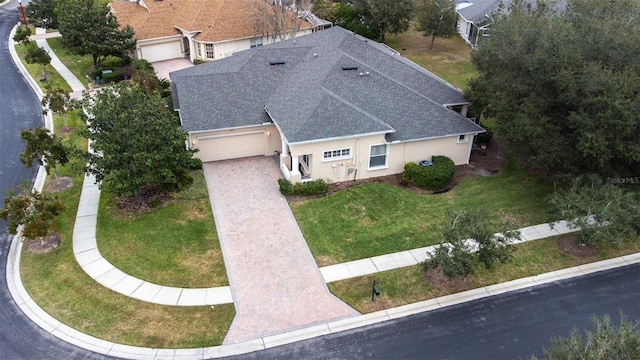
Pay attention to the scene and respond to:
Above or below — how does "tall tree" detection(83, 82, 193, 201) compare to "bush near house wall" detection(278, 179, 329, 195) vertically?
above

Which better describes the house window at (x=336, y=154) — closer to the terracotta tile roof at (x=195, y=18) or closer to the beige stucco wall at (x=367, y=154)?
the beige stucco wall at (x=367, y=154)

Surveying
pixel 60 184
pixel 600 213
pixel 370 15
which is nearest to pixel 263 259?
pixel 60 184

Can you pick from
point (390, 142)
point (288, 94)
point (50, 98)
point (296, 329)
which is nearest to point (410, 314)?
point (296, 329)

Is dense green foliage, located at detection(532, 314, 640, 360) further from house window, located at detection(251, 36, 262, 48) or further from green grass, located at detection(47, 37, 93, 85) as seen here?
green grass, located at detection(47, 37, 93, 85)

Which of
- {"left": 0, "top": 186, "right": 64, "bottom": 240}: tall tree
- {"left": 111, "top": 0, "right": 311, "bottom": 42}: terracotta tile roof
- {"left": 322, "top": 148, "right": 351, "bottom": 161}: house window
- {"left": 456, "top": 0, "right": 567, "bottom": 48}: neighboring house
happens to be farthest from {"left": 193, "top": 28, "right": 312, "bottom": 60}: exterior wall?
{"left": 0, "top": 186, "right": 64, "bottom": 240}: tall tree

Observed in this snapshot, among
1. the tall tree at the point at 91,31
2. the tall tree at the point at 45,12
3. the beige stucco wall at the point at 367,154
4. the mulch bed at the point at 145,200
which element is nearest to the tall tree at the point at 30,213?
the mulch bed at the point at 145,200

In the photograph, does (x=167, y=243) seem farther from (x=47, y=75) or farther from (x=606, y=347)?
(x=47, y=75)

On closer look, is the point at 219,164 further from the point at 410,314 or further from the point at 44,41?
the point at 44,41
